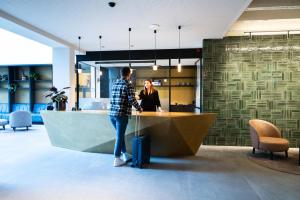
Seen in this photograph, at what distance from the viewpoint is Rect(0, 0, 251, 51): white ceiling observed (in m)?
3.61

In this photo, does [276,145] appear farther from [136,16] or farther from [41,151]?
[41,151]

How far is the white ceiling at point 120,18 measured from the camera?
3609 mm

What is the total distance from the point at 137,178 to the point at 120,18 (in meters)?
2.98

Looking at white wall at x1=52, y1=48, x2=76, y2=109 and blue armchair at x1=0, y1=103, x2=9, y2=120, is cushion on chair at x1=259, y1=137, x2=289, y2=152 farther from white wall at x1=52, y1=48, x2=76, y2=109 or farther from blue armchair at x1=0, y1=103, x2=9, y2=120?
blue armchair at x1=0, y1=103, x2=9, y2=120

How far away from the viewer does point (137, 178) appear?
10.9 ft

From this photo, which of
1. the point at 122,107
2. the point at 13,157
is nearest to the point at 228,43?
the point at 122,107

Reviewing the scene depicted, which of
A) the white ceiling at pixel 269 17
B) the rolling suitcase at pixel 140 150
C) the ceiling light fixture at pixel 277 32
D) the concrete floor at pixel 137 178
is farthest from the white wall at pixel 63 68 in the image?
the ceiling light fixture at pixel 277 32

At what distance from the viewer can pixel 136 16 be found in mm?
4145

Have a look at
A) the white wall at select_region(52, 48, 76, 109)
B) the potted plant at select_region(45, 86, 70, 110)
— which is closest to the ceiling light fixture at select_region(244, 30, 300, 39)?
the potted plant at select_region(45, 86, 70, 110)

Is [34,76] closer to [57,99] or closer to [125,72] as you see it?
[57,99]

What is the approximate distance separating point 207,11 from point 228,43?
1.94m

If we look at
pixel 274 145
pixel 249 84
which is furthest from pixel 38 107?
pixel 274 145

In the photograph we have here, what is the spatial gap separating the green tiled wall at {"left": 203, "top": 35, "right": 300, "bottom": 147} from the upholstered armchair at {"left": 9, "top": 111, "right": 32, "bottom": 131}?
6.13m

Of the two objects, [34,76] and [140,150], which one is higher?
[34,76]
